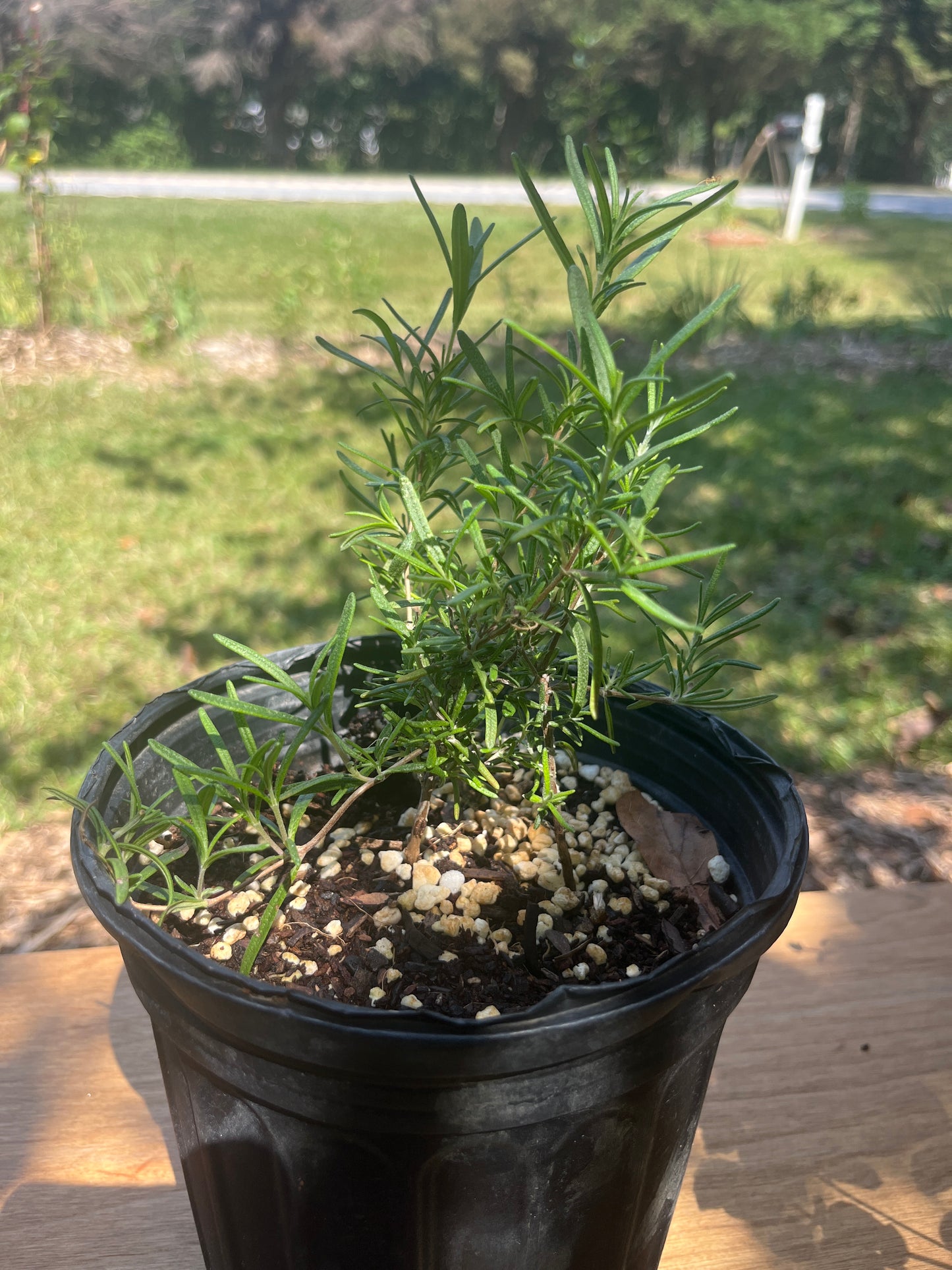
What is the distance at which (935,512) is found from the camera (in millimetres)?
3535

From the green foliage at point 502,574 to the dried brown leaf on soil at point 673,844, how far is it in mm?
147

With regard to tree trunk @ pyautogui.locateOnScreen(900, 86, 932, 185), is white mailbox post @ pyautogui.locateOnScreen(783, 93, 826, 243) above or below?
below

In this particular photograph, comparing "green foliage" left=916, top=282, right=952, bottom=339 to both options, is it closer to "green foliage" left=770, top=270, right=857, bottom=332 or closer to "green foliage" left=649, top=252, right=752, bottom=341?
"green foliage" left=770, top=270, right=857, bottom=332

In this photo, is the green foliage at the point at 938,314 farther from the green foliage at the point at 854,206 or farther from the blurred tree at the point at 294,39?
the blurred tree at the point at 294,39

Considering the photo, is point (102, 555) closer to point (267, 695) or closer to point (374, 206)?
point (267, 695)

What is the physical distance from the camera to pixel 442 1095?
2.14ft

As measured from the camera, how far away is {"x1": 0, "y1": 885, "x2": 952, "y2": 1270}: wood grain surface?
106 centimetres

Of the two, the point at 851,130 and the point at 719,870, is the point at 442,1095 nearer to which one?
the point at 719,870

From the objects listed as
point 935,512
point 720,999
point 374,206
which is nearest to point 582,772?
point 720,999

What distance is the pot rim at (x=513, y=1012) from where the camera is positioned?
614 mm

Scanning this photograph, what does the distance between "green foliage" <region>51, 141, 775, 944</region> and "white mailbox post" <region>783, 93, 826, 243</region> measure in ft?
32.0

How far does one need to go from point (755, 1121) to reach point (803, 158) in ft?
34.6

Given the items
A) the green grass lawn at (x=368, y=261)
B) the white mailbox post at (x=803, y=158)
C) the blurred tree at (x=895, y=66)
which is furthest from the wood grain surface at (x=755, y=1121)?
the blurred tree at (x=895, y=66)

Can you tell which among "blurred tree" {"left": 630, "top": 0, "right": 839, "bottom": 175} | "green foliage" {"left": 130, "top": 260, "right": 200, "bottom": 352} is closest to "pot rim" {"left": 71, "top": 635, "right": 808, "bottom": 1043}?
"green foliage" {"left": 130, "top": 260, "right": 200, "bottom": 352}
